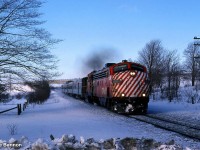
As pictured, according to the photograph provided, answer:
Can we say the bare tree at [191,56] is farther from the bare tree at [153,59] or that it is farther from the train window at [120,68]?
the train window at [120,68]

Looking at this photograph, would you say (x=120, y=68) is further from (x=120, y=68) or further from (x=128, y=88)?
(x=128, y=88)

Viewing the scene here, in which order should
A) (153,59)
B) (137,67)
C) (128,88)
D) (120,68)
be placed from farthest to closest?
(153,59) → (137,67) → (120,68) → (128,88)

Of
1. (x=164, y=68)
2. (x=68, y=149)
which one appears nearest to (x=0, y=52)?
(x=68, y=149)

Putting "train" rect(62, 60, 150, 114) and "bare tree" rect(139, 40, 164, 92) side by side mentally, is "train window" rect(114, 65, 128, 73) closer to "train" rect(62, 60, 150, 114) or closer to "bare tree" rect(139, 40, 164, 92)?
"train" rect(62, 60, 150, 114)

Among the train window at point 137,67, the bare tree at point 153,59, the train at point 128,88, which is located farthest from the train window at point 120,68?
the bare tree at point 153,59

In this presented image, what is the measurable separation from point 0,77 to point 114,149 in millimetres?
13291

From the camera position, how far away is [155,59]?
235 ft

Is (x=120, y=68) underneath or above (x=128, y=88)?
above

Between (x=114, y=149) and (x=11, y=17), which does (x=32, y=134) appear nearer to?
(x=114, y=149)

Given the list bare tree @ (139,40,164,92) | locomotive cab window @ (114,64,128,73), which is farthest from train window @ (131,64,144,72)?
bare tree @ (139,40,164,92)

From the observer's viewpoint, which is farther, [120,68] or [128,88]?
[120,68]

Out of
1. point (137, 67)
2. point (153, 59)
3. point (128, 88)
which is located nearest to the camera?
point (128, 88)

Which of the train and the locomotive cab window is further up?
the locomotive cab window

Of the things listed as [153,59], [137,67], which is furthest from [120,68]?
[153,59]
